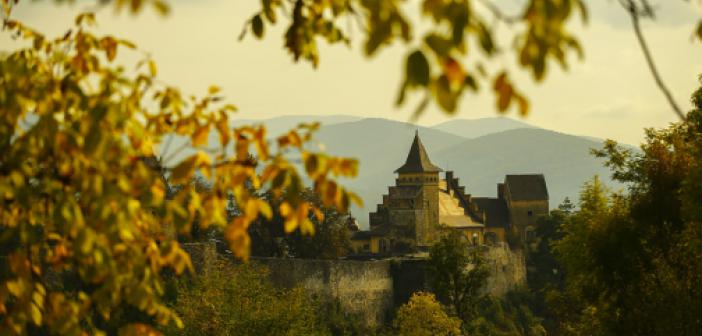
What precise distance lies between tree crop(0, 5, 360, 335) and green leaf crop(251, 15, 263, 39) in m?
0.58

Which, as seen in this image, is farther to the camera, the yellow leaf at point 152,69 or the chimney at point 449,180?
the chimney at point 449,180

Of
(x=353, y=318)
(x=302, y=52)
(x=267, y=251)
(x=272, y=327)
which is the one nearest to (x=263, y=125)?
(x=302, y=52)

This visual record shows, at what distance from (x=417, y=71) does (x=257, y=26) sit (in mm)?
2505

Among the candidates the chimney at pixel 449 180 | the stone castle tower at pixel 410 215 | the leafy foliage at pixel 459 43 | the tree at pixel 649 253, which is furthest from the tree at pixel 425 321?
the chimney at pixel 449 180

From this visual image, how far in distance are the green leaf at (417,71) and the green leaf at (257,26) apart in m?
2.40

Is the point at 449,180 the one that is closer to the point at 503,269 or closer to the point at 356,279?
the point at 503,269

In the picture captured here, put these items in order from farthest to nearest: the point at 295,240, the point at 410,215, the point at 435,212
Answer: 1. the point at 435,212
2. the point at 410,215
3. the point at 295,240

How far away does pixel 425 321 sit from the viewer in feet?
129

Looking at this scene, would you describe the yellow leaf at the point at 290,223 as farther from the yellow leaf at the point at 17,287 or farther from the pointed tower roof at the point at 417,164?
the pointed tower roof at the point at 417,164

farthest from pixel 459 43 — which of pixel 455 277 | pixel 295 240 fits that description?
pixel 295 240

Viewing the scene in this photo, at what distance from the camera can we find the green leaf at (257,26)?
646 cm

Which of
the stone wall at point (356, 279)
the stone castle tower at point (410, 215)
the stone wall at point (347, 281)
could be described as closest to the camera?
the stone wall at point (356, 279)

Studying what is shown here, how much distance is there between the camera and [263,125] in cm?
602

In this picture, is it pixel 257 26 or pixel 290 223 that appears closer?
pixel 290 223
